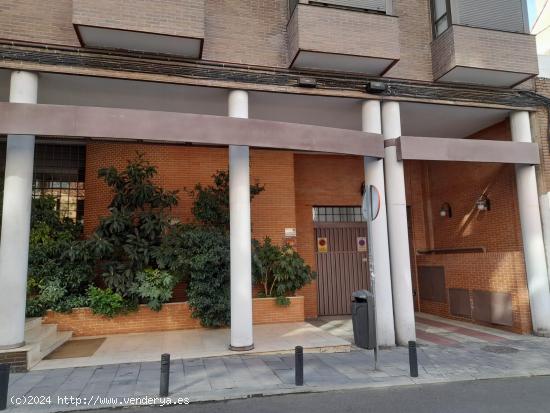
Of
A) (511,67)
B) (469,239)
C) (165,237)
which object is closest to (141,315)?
(165,237)

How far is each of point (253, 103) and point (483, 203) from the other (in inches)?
276

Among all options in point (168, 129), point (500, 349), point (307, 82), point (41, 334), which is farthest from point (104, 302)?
point (500, 349)

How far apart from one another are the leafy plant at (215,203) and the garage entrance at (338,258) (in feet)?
9.57

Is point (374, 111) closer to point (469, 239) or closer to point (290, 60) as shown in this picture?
point (290, 60)

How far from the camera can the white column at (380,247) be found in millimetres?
8961

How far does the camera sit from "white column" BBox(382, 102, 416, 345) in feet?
29.9

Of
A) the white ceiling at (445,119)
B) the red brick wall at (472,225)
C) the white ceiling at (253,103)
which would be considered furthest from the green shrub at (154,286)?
the red brick wall at (472,225)

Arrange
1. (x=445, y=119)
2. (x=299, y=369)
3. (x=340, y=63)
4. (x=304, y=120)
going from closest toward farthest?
(x=299, y=369) → (x=340, y=63) → (x=304, y=120) → (x=445, y=119)

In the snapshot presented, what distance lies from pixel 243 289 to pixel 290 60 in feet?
16.0

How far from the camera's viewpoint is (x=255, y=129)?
827 centimetres

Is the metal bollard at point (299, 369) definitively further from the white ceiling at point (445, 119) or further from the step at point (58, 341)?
the white ceiling at point (445, 119)

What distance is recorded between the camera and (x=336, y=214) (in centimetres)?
1385

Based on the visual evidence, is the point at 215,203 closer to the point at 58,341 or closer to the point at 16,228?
the point at 58,341

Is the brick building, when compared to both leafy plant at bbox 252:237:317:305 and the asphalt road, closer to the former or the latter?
leafy plant at bbox 252:237:317:305
